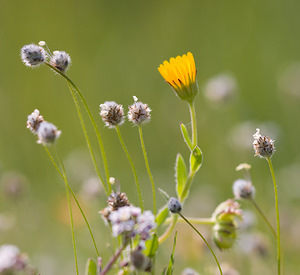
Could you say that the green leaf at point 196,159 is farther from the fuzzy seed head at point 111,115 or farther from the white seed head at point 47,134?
the white seed head at point 47,134

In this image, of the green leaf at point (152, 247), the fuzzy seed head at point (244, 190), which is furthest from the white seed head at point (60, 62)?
the fuzzy seed head at point (244, 190)

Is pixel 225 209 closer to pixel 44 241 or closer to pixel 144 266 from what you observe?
pixel 144 266

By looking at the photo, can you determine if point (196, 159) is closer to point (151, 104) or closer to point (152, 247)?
point (152, 247)

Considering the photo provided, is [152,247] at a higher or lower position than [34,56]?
lower

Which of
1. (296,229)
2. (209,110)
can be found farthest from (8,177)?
(209,110)

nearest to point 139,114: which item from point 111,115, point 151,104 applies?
point 111,115

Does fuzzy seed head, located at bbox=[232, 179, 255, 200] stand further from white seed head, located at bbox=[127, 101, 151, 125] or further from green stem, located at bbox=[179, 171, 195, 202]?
white seed head, located at bbox=[127, 101, 151, 125]

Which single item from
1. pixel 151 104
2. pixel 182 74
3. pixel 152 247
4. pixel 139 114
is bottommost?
pixel 152 247
